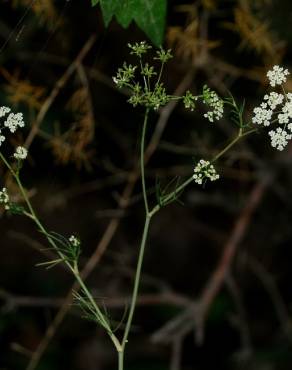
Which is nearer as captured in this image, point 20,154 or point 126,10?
point 20,154

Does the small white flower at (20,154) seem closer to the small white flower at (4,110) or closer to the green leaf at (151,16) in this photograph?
the small white flower at (4,110)

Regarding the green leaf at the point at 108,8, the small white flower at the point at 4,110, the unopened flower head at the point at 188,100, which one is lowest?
the small white flower at the point at 4,110

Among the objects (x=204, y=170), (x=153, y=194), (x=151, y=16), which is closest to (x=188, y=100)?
(x=204, y=170)

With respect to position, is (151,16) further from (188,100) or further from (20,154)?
(20,154)

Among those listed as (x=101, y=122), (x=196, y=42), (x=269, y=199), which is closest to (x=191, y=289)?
(x=269, y=199)

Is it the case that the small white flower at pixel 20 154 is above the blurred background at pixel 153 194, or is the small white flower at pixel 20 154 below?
Answer: below

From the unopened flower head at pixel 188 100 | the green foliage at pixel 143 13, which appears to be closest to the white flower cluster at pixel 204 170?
the unopened flower head at pixel 188 100

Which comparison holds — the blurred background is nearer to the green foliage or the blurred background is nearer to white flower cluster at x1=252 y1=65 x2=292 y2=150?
the green foliage

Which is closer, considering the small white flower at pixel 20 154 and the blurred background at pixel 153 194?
the small white flower at pixel 20 154
